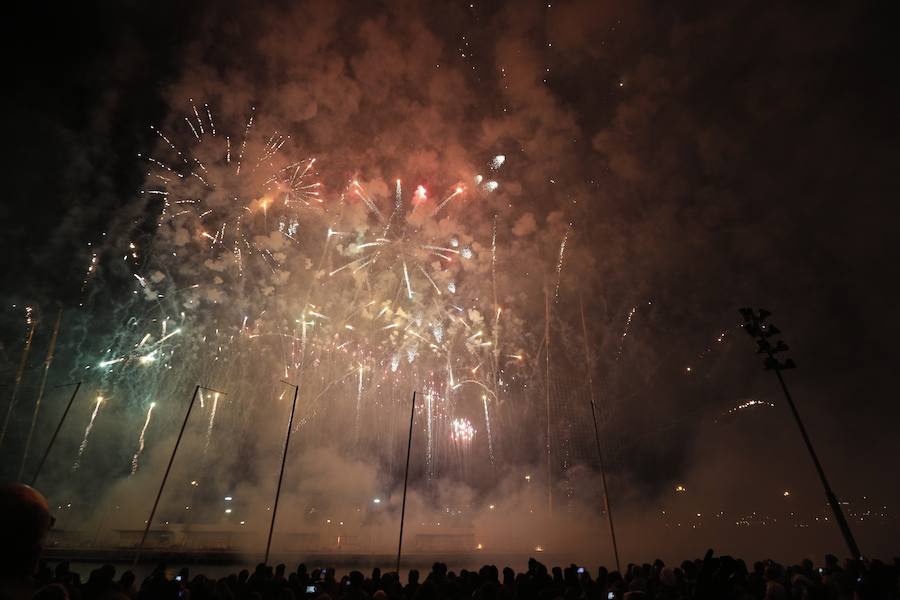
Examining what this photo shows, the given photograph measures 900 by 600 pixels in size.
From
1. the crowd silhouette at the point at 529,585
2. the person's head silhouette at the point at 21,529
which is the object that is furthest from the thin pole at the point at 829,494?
the person's head silhouette at the point at 21,529

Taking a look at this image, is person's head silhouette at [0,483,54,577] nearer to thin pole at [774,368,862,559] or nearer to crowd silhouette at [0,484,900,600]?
crowd silhouette at [0,484,900,600]

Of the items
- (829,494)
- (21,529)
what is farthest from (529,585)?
(829,494)

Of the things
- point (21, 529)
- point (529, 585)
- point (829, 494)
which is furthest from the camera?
point (829, 494)

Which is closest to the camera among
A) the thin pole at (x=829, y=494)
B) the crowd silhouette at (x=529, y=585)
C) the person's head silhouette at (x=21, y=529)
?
the person's head silhouette at (x=21, y=529)

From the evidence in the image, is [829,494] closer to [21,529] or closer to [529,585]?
[529,585]

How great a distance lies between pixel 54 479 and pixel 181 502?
16882 millimetres

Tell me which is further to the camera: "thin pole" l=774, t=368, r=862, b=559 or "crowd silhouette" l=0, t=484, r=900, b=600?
"thin pole" l=774, t=368, r=862, b=559

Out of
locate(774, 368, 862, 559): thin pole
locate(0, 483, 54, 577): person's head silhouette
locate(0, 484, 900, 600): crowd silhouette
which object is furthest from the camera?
locate(774, 368, 862, 559): thin pole

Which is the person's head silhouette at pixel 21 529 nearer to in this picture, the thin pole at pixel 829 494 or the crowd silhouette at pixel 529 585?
the crowd silhouette at pixel 529 585

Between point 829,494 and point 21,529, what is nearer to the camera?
point 21,529

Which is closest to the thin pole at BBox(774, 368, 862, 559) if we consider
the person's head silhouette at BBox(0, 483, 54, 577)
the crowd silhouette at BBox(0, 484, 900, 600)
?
the crowd silhouette at BBox(0, 484, 900, 600)

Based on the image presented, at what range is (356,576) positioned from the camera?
9969 mm

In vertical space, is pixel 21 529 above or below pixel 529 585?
above

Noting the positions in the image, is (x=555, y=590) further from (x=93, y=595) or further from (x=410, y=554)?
(x=410, y=554)
